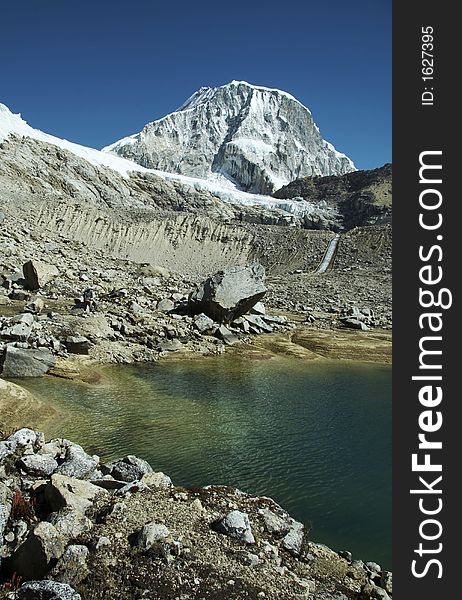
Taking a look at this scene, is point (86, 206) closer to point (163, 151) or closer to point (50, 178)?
point (50, 178)

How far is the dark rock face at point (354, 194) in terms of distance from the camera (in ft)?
320

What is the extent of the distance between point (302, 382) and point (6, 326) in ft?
43.9

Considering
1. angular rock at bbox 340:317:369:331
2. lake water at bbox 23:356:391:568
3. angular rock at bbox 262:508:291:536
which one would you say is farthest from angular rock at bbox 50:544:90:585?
angular rock at bbox 340:317:369:331

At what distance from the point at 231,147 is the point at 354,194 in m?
71.0

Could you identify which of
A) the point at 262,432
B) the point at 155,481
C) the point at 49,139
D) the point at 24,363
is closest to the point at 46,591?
the point at 155,481

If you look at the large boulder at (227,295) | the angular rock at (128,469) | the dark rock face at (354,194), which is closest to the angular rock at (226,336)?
the large boulder at (227,295)

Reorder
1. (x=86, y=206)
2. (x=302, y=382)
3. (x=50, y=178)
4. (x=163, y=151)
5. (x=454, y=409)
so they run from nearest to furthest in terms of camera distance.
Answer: (x=454, y=409) < (x=302, y=382) < (x=86, y=206) < (x=50, y=178) < (x=163, y=151)

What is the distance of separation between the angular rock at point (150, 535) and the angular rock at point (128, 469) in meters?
2.75

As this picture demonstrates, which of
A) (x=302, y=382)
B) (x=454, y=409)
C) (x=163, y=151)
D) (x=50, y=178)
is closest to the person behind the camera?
(x=454, y=409)

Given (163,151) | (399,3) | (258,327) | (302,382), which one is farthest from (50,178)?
(163,151)

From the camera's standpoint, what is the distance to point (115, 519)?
7.46 metres

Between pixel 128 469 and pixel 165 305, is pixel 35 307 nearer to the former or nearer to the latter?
pixel 165 305

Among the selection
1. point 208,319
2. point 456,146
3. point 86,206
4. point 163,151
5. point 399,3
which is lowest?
point 208,319

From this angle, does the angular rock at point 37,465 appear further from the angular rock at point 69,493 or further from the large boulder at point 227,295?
the large boulder at point 227,295
